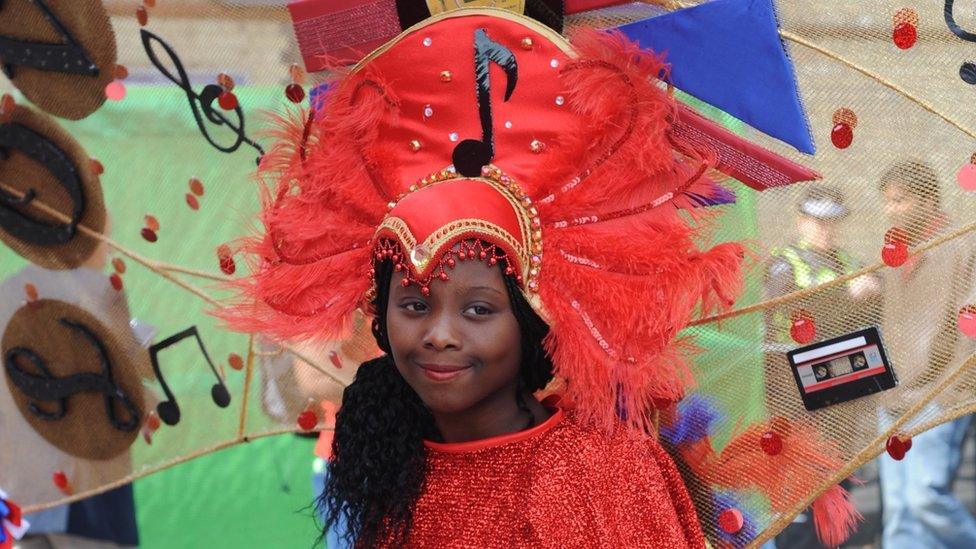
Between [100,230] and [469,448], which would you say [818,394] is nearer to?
[469,448]

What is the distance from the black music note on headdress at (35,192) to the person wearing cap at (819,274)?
1.57 m

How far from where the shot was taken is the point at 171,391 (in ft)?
8.87

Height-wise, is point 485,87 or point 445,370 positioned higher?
point 485,87

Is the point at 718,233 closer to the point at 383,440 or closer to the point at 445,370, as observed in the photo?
the point at 445,370

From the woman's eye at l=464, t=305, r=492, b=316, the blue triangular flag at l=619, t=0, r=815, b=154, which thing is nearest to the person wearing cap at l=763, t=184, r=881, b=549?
the blue triangular flag at l=619, t=0, r=815, b=154

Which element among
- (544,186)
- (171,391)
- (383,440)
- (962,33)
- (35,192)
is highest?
(962,33)

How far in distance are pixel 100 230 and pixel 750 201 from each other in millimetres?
1492

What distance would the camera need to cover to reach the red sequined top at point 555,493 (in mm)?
1797

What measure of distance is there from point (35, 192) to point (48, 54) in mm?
325

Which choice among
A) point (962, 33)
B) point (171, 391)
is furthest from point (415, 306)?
point (171, 391)

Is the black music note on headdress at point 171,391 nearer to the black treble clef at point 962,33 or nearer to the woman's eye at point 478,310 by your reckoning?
the woman's eye at point 478,310

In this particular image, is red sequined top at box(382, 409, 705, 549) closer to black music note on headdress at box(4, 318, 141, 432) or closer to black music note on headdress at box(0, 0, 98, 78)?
black music note on headdress at box(4, 318, 141, 432)

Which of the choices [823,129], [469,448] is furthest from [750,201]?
[469,448]

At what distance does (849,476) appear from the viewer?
2.05 meters
